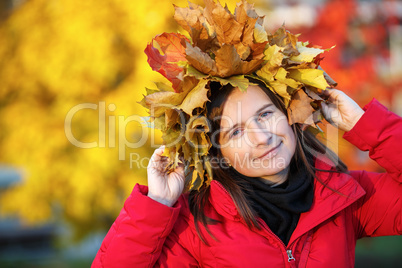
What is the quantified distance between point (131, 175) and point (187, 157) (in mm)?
3480

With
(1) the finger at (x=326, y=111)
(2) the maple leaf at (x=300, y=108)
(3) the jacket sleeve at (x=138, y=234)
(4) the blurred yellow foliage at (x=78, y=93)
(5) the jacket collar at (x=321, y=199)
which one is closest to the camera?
(3) the jacket sleeve at (x=138, y=234)

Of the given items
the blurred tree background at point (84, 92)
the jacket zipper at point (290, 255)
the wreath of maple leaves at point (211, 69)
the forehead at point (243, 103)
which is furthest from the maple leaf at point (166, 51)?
the blurred tree background at point (84, 92)

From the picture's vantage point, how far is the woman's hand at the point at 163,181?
7.31 ft

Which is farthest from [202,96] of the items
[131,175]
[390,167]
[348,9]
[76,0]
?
[348,9]

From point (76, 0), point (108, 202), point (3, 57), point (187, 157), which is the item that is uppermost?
point (76, 0)

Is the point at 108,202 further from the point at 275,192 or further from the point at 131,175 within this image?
the point at 275,192

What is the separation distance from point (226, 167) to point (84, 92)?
3744 millimetres

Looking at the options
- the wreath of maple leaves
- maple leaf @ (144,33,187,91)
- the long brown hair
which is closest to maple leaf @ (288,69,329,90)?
the wreath of maple leaves

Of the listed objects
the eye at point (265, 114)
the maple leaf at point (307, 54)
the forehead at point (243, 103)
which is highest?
the maple leaf at point (307, 54)

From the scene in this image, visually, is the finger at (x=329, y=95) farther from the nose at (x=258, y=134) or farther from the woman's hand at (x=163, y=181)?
the woman's hand at (x=163, y=181)

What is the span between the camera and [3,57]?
605 cm

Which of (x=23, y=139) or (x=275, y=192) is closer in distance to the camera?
(x=275, y=192)

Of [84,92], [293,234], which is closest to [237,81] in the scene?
[293,234]

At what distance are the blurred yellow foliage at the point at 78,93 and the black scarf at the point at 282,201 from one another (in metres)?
3.37
